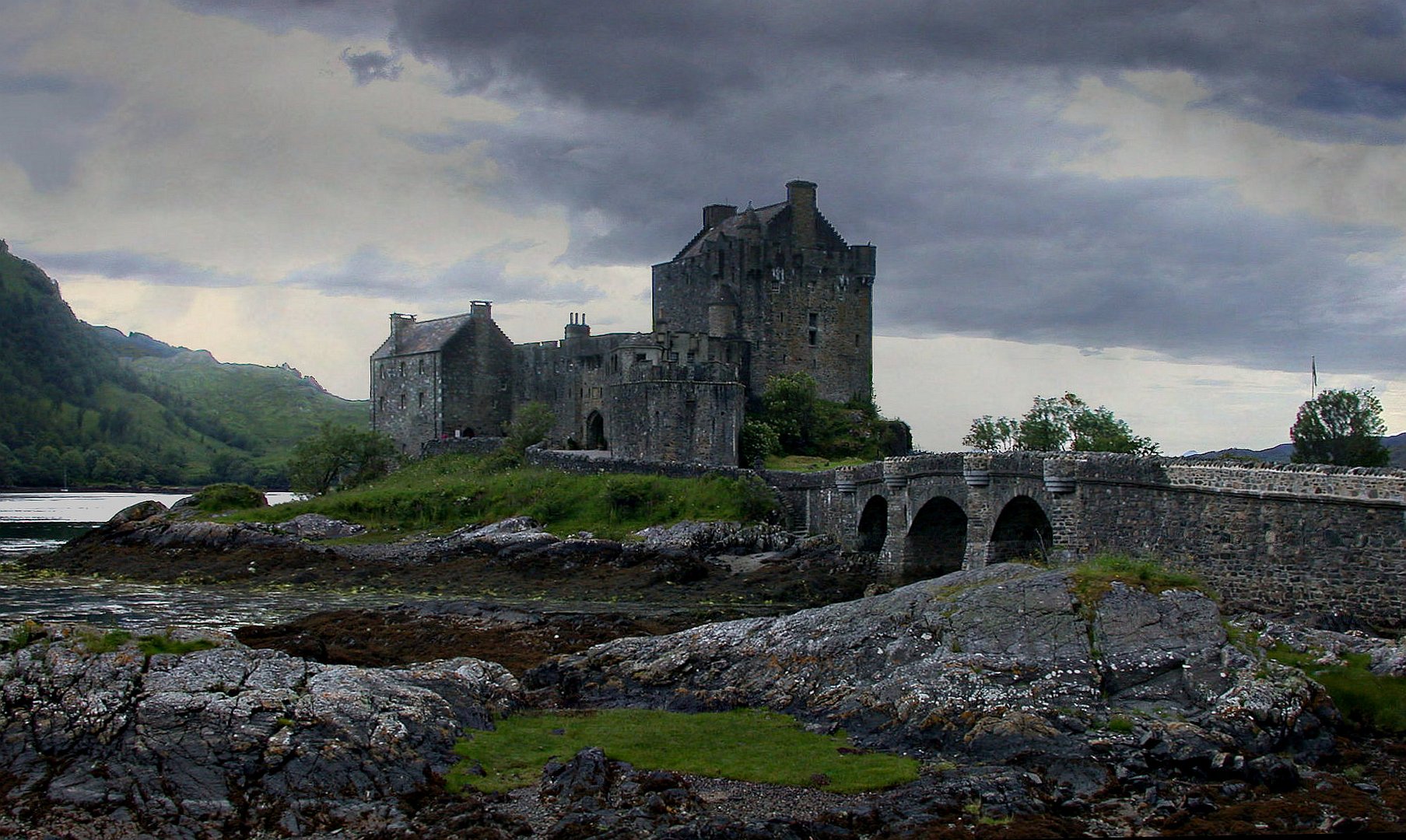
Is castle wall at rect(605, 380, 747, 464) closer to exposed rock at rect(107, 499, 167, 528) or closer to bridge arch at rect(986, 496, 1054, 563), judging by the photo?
bridge arch at rect(986, 496, 1054, 563)

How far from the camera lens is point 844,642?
20.1 meters

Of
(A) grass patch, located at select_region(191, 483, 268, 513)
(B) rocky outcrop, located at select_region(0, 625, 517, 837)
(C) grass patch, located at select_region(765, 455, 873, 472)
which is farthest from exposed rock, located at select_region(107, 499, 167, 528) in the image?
(B) rocky outcrop, located at select_region(0, 625, 517, 837)

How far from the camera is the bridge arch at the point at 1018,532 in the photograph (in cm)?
3222

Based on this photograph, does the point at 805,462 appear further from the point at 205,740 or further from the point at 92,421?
Result: the point at 92,421

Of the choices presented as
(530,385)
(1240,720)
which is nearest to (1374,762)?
(1240,720)

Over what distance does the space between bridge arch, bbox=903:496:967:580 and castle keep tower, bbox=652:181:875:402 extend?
2262 cm

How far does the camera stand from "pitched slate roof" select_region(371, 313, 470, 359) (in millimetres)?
68812

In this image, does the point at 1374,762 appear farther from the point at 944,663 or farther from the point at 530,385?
the point at 530,385

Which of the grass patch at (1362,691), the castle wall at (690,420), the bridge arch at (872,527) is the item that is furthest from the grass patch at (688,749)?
the castle wall at (690,420)

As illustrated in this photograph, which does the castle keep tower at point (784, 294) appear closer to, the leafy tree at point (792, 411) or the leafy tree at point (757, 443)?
the leafy tree at point (792, 411)

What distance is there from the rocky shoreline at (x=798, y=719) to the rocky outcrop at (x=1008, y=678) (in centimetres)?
4

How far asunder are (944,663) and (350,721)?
8.69m

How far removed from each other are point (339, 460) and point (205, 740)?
52241 mm

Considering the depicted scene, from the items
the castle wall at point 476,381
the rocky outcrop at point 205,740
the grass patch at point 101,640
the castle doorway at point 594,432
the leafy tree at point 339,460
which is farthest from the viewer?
the castle wall at point 476,381
